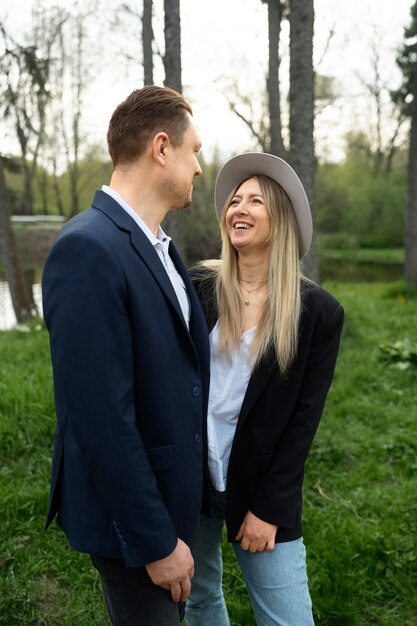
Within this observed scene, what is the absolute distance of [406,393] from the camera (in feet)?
18.6

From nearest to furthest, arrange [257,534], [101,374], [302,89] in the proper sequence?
[101,374], [257,534], [302,89]

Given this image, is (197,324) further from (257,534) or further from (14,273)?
(14,273)

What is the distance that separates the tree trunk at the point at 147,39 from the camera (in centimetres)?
946

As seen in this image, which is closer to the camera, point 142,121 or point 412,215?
point 142,121

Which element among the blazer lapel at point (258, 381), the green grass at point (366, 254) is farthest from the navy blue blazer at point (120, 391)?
the green grass at point (366, 254)

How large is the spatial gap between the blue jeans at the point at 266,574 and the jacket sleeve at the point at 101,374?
0.68 metres

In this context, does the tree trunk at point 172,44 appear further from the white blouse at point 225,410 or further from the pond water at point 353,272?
the pond water at point 353,272

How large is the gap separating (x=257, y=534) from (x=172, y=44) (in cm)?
619

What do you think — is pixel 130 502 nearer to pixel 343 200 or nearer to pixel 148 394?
pixel 148 394

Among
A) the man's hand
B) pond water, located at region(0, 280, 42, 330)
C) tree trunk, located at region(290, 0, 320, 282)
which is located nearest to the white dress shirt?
the man's hand

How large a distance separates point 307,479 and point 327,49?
17.2 meters

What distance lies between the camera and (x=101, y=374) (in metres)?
1.51

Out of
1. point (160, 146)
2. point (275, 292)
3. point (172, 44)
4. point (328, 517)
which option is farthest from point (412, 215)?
point (160, 146)

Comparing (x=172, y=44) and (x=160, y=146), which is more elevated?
(x=172, y=44)
